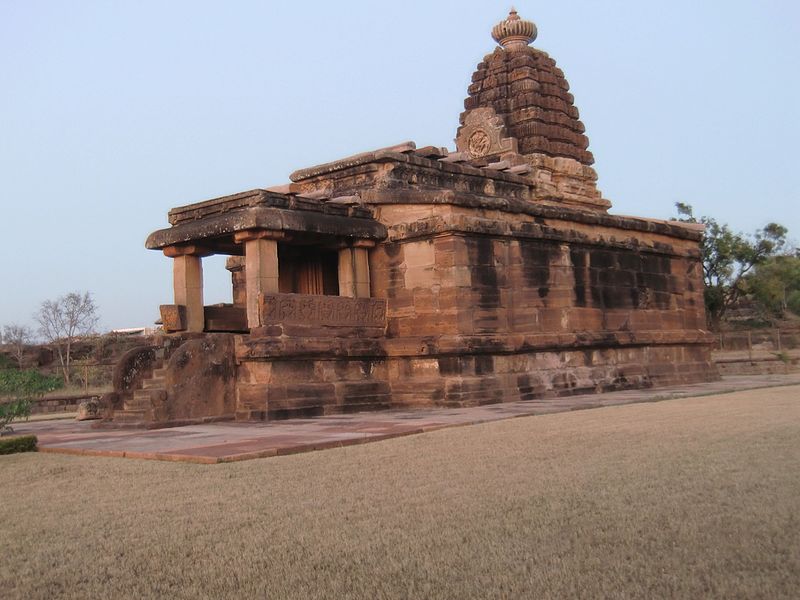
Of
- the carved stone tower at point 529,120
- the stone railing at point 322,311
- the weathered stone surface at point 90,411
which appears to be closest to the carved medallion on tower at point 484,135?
the carved stone tower at point 529,120

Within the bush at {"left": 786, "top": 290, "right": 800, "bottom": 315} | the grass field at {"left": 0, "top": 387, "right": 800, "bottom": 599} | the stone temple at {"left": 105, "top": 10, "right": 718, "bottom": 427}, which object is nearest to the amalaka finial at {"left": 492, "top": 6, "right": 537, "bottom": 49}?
the stone temple at {"left": 105, "top": 10, "right": 718, "bottom": 427}

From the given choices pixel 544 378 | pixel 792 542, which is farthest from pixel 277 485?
pixel 544 378

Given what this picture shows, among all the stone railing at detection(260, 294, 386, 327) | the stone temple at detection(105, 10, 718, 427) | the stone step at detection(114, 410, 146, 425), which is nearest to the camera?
the stone step at detection(114, 410, 146, 425)

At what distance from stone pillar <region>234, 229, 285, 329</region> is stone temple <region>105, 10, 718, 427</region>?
23 millimetres

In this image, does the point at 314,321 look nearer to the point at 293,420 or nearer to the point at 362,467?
the point at 293,420

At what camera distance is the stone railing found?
13.1 meters

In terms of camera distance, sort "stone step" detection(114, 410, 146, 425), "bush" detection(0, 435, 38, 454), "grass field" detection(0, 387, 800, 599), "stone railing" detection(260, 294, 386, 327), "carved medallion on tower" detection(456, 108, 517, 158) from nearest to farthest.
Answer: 1. "grass field" detection(0, 387, 800, 599)
2. "bush" detection(0, 435, 38, 454)
3. "stone step" detection(114, 410, 146, 425)
4. "stone railing" detection(260, 294, 386, 327)
5. "carved medallion on tower" detection(456, 108, 517, 158)

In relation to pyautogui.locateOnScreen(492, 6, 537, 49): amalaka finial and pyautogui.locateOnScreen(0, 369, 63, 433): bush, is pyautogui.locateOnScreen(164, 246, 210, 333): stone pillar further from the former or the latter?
pyautogui.locateOnScreen(492, 6, 537, 49): amalaka finial

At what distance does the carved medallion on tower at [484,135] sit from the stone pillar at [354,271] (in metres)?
10.9

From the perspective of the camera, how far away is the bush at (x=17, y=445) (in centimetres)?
957

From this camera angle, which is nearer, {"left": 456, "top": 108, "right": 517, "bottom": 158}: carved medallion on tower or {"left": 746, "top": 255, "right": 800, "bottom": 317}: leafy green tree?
{"left": 456, "top": 108, "right": 517, "bottom": 158}: carved medallion on tower

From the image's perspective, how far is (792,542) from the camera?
444 cm

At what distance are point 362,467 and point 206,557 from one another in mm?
2820

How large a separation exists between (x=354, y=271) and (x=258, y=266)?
2.04 metres
